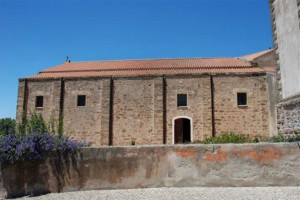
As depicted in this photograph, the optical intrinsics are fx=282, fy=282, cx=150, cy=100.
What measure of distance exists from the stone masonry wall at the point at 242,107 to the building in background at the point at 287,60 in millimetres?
11134

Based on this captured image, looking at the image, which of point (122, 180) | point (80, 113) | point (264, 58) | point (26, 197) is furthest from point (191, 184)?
point (264, 58)

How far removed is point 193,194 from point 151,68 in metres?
17.9

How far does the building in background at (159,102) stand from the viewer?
19.8 meters

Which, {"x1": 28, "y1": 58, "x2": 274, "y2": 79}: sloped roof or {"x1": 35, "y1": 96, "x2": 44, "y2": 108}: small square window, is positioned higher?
{"x1": 28, "y1": 58, "x2": 274, "y2": 79}: sloped roof

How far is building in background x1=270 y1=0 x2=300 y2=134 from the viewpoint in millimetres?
7855

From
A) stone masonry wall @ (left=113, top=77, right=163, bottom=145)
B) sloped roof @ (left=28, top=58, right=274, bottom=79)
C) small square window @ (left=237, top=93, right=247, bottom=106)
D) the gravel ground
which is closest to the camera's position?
the gravel ground

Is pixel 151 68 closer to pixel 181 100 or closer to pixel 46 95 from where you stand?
pixel 181 100

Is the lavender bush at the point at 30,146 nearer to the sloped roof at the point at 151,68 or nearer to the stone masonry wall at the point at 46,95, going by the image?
the sloped roof at the point at 151,68

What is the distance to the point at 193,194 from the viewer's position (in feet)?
17.8

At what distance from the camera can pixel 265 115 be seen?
19500 mm

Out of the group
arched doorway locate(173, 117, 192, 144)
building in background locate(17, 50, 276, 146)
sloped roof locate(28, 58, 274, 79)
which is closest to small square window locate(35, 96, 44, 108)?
building in background locate(17, 50, 276, 146)

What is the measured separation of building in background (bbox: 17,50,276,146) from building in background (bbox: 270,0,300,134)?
439 inches

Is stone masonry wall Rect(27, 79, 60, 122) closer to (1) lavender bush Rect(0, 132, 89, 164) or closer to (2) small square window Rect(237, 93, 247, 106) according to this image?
(2) small square window Rect(237, 93, 247, 106)

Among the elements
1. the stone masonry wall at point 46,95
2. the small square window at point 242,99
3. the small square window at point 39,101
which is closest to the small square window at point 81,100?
the stone masonry wall at point 46,95
